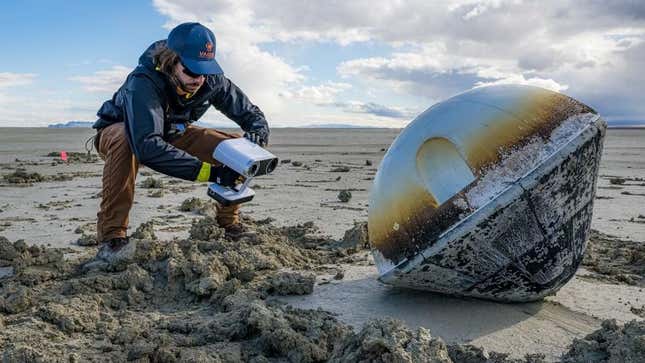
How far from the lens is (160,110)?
429 cm

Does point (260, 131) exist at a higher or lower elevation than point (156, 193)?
higher

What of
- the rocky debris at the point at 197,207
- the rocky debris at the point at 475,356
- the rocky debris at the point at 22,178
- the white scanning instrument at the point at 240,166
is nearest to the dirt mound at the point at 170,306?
the white scanning instrument at the point at 240,166

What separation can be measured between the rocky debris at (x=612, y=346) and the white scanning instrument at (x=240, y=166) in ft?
6.85

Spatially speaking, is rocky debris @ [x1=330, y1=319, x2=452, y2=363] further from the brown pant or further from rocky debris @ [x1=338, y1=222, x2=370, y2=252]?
the brown pant

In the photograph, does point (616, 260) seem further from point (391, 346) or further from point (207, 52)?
point (207, 52)

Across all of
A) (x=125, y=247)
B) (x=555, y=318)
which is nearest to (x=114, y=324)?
(x=125, y=247)

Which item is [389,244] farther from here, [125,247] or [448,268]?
[125,247]

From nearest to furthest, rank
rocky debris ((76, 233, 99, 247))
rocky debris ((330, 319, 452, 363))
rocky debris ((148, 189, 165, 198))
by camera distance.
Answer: rocky debris ((330, 319, 452, 363)), rocky debris ((76, 233, 99, 247)), rocky debris ((148, 189, 165, 198))

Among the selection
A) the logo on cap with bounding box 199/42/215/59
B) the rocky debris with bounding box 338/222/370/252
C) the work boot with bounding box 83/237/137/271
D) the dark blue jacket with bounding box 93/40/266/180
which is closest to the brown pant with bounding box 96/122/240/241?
the work boot with bounding box 83/237/137/271

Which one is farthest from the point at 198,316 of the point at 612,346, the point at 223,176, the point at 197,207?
the point at 197,207

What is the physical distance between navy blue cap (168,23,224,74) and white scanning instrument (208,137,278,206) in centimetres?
59

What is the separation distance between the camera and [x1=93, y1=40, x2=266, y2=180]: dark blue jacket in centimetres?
403

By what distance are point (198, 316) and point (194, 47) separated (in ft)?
6.05

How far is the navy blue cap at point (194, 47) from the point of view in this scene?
4160mm
